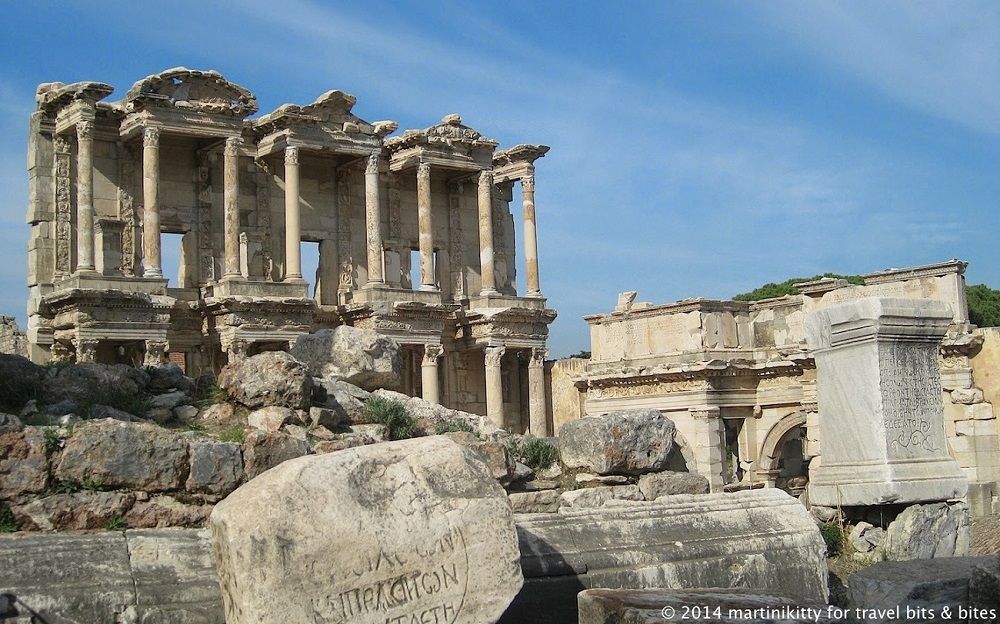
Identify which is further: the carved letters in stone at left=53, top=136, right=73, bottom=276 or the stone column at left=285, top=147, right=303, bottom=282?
the stone column at left=285, top=147, right=303, bottom=282

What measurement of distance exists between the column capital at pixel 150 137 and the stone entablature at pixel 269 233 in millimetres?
55

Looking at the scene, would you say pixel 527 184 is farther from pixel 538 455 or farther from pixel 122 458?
pixel 122 458

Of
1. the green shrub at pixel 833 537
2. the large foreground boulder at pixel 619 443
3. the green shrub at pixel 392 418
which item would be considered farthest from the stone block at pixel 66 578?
the large foreground boulder at pixel 619 443

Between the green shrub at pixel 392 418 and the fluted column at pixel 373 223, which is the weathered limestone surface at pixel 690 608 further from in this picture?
the fluted column at pixel 373 223

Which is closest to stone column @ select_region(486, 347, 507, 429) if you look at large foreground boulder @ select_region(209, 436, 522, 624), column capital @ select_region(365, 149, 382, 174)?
column capital @ select_region(365, 149, 382, 174)

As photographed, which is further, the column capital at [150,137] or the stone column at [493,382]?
the stone column at [493,382]

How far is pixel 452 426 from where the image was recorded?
11.5 meters

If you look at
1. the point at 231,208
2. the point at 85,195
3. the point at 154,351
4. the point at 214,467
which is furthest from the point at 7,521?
the point at 231,208

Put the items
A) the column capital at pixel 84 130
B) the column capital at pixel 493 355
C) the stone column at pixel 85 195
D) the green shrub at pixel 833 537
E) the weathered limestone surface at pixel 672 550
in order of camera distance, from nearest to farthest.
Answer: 1. the weathered limestone surface at pixel 672 550
2. the green shrub at pixel 833 537
3. the stone column at pixel 85 195
4. the column capital at pixel 84 130
5. the column capital at pixel 493 355

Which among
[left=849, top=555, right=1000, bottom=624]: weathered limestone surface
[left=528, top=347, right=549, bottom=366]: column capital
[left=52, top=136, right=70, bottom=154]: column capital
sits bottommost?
[left=849, top=555, right=1000, bottom=624]: weathered limestone surface

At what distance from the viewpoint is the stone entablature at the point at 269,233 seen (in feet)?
87.9

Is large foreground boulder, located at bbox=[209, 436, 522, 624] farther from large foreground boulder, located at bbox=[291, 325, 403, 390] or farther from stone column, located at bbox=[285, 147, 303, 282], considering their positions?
stone column, located at bbox=[285, 147, 303, 282]

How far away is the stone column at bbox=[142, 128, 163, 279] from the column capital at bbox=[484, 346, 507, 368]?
340 inches

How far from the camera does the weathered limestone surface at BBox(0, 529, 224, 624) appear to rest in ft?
16.7
